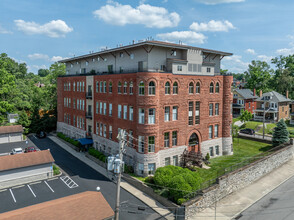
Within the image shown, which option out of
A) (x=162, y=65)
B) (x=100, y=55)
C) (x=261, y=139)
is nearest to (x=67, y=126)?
(x=100, y=55)

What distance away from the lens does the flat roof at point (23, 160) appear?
26894mm

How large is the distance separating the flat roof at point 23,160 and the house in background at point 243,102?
59.2 m

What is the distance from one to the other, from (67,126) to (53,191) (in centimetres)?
2637

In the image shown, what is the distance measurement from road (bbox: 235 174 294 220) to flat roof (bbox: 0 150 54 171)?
24253 millimetres

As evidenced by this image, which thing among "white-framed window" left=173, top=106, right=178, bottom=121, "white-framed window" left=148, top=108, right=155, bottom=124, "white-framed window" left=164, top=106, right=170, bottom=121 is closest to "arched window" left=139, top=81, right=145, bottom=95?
"white-framed window" left=148, top=108, right=155, bottom=124

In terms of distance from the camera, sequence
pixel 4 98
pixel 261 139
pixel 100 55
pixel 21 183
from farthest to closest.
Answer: pixel 4 98
pixel 261 139
pixel 100 55
pixel 21 183

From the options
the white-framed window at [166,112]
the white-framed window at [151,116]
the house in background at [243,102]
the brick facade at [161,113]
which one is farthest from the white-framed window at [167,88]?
the house in background at [243,102]

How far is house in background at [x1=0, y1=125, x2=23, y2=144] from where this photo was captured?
4453 centimetres

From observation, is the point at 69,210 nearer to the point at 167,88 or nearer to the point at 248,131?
the point at 167,88

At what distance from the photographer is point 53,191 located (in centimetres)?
2583

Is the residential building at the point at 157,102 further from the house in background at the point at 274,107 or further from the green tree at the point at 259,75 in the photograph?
the green tree at the point at 259,75

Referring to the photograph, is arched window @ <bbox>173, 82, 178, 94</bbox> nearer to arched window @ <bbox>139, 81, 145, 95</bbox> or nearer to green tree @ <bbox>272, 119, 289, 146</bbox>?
arched window @ <bbox>139, 81, 145, 95</bbox>

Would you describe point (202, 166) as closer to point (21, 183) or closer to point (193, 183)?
point (193, 183)

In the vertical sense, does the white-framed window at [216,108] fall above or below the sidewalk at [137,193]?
above
